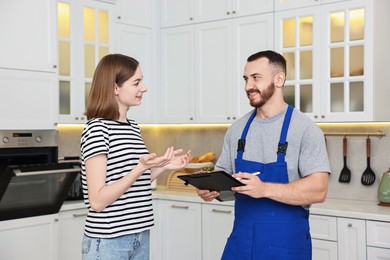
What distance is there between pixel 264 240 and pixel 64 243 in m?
2.07

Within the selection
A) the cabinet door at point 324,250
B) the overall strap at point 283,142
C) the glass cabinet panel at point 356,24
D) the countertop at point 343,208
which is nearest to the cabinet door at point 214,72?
the countertop at point 343,208

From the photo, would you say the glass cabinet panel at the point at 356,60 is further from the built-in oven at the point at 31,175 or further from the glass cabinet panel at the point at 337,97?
the built-in oven at the point at 31,175

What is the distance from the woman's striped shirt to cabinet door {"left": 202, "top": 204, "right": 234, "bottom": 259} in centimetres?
198

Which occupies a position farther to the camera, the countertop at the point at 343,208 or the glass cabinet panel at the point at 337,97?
the glass cabinet panel at the point at 337,97

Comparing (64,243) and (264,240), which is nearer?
(264,240)

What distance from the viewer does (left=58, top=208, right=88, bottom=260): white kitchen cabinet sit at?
4.02 meters

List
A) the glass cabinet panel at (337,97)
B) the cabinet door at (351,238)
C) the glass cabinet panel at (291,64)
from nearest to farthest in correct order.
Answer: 1. the cabinet door at (351,238)
2. the glass cabinet panel at (337,97)
3. the glass cabinet panel at (291,64)

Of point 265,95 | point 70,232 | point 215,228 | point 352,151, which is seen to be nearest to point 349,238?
point 352,151

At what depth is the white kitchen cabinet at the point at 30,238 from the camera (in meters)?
3.65

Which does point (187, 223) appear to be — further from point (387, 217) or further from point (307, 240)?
point (307, 240)

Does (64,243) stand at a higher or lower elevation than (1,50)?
lower

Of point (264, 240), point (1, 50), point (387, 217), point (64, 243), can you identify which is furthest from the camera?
point (64, 243)

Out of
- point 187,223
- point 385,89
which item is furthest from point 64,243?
point 385,89

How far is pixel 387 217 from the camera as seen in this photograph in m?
3.44
